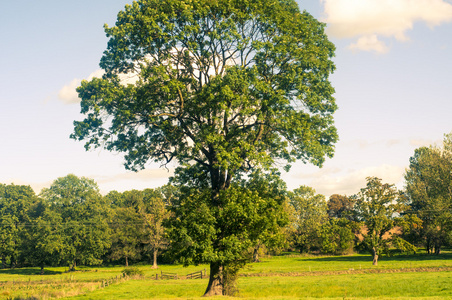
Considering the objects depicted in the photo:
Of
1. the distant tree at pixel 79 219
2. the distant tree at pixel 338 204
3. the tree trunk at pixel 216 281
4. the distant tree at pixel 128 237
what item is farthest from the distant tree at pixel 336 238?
the tree trunk at pixel 216 281

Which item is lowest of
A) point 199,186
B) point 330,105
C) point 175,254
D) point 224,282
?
point 224,282

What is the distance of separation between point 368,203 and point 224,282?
49.6 m

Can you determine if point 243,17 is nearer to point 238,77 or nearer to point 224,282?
point 238,77

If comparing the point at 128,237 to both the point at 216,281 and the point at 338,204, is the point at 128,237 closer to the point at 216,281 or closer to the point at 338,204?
the point at 216,281

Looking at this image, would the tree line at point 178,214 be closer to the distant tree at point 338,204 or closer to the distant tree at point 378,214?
the distant tree at point 378,214

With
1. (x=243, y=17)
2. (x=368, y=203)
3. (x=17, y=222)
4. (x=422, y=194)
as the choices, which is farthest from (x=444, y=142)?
(x=17, y=222)

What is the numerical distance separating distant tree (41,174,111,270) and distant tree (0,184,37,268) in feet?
28.7

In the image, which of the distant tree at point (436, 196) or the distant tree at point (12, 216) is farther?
the distant tree at point (12, 216)

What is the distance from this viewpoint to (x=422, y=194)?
93188mm

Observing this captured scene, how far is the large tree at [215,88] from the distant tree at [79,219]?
63.5 meters

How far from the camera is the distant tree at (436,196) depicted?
263ft

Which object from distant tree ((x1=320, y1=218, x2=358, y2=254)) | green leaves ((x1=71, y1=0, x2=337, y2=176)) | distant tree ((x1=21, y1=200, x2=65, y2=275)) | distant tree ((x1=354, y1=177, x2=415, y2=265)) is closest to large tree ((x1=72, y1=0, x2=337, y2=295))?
green leaves ((x1=71, y1=0, x2=337, y2=176))

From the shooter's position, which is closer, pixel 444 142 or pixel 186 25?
pixel 186 25

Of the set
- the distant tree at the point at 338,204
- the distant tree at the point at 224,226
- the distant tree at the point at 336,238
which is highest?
the distant tree at the point at 338,204
